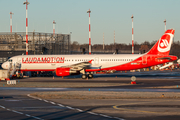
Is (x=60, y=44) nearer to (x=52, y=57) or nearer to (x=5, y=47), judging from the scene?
(x=5, y=47)

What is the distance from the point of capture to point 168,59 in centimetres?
4656

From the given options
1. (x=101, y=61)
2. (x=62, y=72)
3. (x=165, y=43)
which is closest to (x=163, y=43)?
(x=165, y=43)

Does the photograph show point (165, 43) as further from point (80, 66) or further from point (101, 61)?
point (80, 66)

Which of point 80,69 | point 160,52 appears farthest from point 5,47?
point 160,52

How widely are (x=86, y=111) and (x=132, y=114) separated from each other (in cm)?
275

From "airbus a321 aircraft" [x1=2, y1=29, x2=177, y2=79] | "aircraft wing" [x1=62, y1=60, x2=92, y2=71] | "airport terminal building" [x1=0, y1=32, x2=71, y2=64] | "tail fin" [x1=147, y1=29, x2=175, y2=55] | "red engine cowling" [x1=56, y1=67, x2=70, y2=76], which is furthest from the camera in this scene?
"airport terminal building" [x1=0, y1=32, x2=71, y2=64]

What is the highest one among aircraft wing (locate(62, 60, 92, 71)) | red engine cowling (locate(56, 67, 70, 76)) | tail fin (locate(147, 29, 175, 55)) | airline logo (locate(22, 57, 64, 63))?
tail fin (locate(147, 29, 175, 55))

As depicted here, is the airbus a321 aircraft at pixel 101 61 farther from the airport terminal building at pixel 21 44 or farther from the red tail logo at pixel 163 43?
→ the airport terminal building at pixel 21 44

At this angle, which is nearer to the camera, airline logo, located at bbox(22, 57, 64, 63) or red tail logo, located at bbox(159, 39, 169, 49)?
red tail logo, located at bbox(159, 39, 169, 49)

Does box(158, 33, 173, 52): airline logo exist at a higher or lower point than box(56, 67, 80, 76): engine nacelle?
higher

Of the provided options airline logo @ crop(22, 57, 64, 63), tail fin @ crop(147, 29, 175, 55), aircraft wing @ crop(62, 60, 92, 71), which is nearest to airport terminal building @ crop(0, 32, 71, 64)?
airline logo @ crop(22, 57, 64, 63)

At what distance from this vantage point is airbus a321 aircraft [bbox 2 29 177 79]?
4709 cm

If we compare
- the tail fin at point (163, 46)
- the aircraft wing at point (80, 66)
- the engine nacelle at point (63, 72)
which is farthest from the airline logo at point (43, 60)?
the tail fin at point (163, 46)

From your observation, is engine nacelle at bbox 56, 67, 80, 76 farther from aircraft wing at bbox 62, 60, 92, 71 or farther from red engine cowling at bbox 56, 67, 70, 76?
aircraft wing at bbox 62, 60, 92, 71
